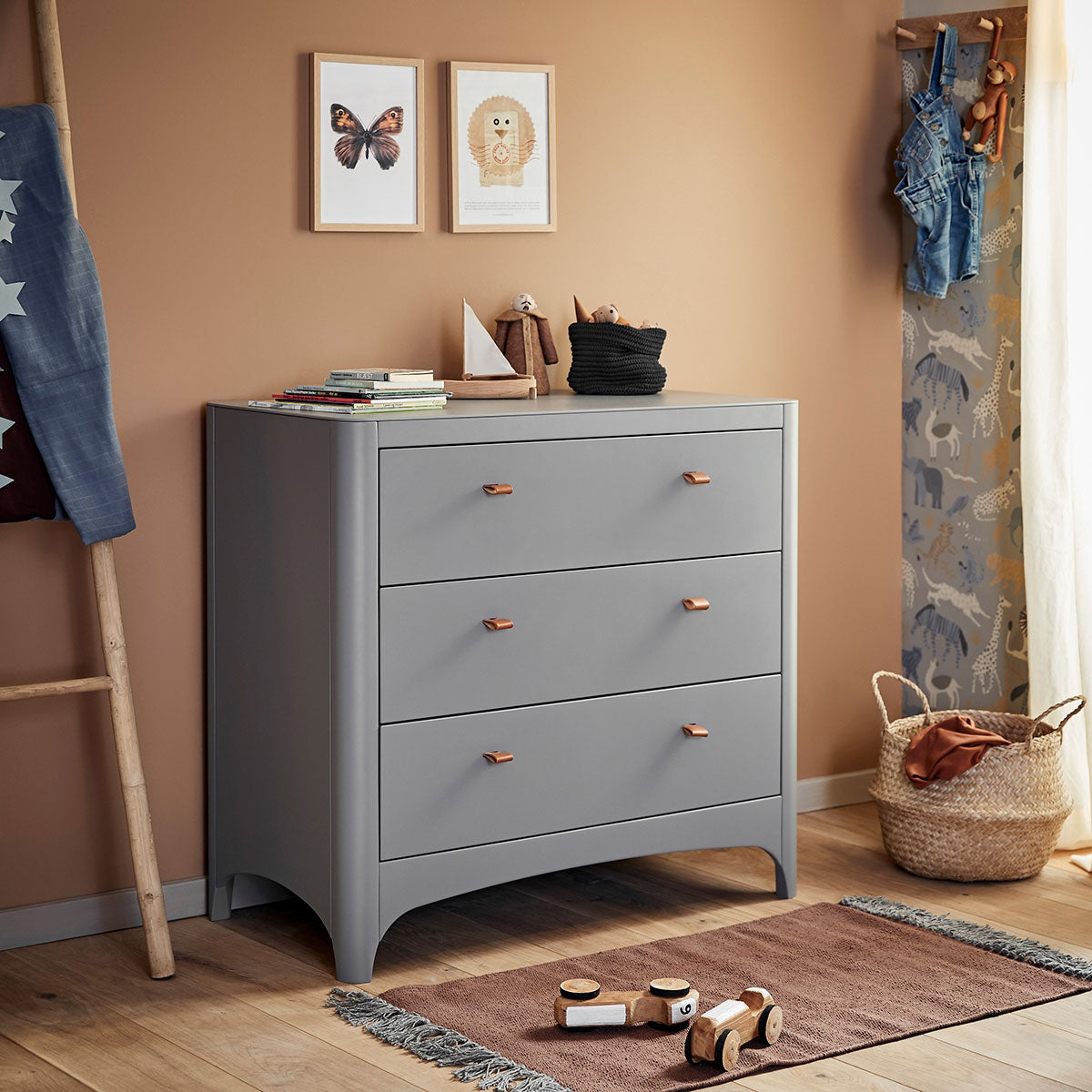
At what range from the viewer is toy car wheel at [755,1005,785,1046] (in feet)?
7.49

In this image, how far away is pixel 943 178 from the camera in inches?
136

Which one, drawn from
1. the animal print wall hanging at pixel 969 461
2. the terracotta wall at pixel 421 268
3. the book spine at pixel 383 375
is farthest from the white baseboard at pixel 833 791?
the book spine at pixel 383 375

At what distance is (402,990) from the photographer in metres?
2.50

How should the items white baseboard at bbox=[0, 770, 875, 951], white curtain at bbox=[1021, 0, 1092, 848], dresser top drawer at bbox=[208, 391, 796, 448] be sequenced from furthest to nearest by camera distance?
white curtain at bbox=[1021, 0, 1092, 848] < white baseboard at bbox=[0, 770, 875, 951] < dresser top drawer at bbox=[208, 391, 796, 448]

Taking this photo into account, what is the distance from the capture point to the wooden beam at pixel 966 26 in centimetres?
335

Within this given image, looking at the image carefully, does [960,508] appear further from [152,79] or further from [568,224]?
[152,79]

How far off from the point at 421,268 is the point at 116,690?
1.00m

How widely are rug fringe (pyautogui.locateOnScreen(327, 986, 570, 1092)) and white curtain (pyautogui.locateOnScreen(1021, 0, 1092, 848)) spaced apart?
153 centimetres

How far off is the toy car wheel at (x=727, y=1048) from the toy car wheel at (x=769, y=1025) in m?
0.09

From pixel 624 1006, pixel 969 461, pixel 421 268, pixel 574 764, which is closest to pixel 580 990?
pixel 624 1006

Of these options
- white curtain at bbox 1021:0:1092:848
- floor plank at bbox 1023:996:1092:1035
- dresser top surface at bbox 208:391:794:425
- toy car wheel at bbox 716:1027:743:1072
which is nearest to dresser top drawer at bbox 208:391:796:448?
dresser top surface at bbox 208:391:794:425

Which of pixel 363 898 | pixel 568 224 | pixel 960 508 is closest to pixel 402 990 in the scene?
pixel 363 898

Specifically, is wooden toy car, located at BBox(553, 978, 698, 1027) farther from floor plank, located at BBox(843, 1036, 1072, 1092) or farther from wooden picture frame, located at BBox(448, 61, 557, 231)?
wooden picture frame, located at BBox(448, 61, 557, 231)

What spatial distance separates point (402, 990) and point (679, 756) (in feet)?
2.22
